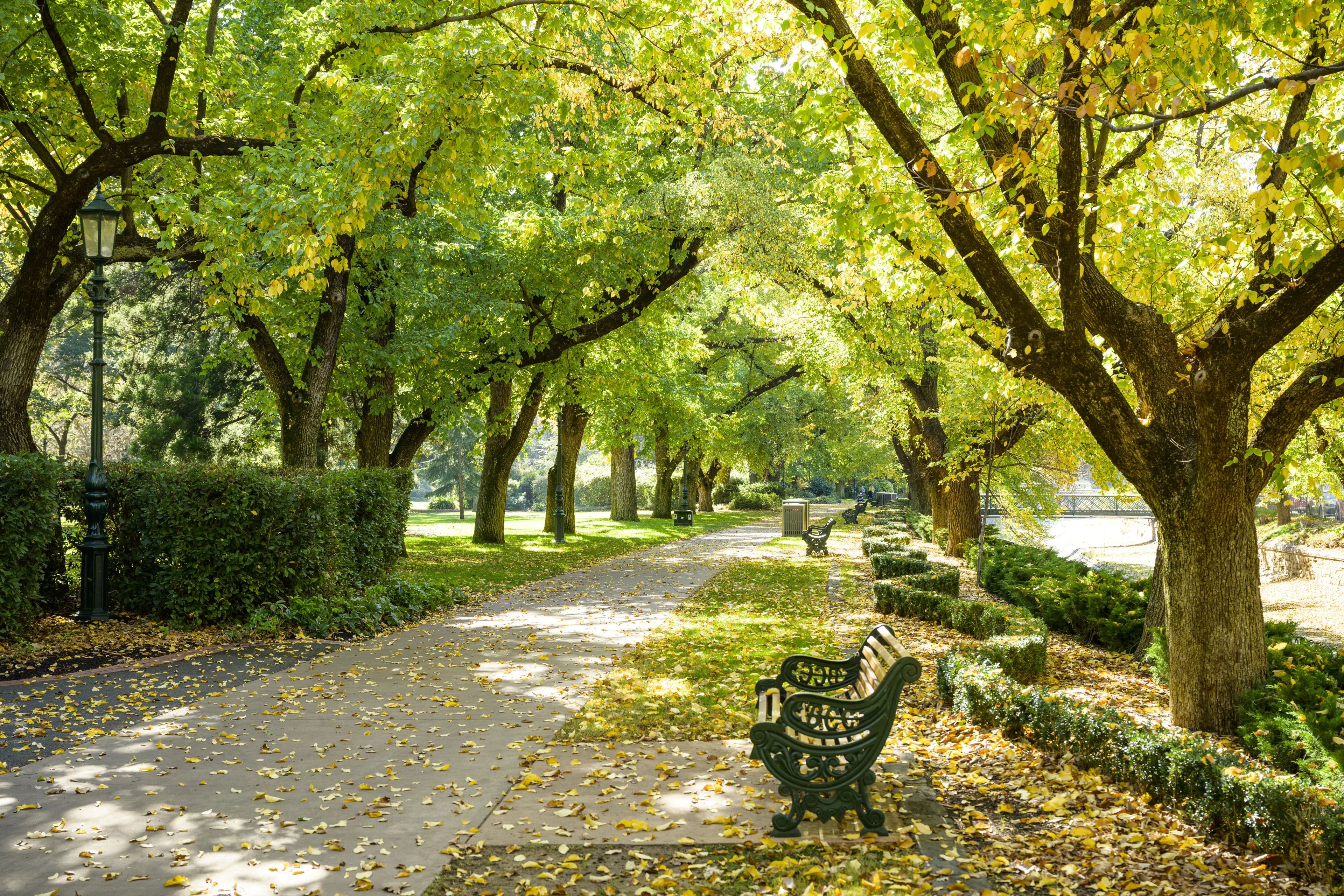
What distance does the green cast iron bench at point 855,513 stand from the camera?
40906 mm

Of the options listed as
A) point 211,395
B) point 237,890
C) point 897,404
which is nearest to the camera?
point 237,890

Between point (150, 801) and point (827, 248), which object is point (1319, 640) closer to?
point (827, 248)

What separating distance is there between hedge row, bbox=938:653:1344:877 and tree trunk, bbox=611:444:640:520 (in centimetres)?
2838

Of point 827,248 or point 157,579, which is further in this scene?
A: point 827,248

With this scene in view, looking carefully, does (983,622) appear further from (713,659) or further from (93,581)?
(93,581)

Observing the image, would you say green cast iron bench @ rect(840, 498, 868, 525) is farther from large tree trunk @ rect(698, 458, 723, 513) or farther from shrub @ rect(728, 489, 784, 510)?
large tree trunk @ rect(698, 458, 723, 513)

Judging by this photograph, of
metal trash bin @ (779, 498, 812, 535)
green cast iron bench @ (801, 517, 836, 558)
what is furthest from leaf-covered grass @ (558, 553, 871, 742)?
metal trash bin @ (779, 498, 812, 535)

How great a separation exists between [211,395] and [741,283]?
49.3ft

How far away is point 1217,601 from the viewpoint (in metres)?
6.39

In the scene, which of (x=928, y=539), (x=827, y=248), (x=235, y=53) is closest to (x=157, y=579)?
(x=235, y=53)

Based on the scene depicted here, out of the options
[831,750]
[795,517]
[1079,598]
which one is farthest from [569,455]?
[831,750]

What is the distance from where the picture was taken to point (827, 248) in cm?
1862

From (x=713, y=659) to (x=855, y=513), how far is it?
113ft

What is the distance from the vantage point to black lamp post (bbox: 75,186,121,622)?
957 centimetres
